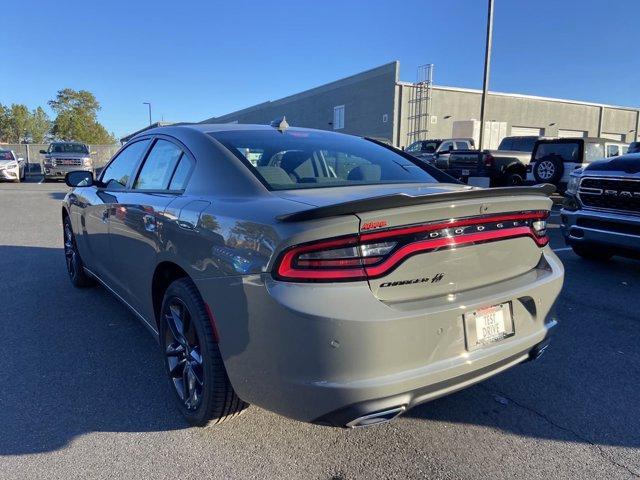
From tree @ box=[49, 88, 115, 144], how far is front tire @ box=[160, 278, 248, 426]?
6054cm

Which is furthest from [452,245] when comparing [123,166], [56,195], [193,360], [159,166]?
[56,195]

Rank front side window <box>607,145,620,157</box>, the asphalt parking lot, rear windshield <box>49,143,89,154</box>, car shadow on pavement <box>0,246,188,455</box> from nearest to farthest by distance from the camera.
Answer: the asphalt parking lot, car shadow on pavement <box>0,246,188,455</box>, front side window <box>607,145,620,157</box>, rear windshield <box>49,143,89,154</box>

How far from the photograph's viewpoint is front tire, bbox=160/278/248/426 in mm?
2420

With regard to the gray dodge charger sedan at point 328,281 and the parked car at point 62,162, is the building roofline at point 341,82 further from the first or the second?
the gray dodge charger sedan at point 328,281

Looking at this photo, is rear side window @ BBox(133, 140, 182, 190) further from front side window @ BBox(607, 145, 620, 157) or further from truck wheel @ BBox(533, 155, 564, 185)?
front side window @ BBox(607, 145, 620, 157)

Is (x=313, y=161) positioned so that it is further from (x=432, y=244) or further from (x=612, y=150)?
(x=612, y=150)

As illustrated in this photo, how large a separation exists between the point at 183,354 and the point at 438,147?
65.3 ft

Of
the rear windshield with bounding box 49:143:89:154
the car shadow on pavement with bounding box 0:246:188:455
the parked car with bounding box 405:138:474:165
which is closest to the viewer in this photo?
the car shadow on pavement with bounding box 0:246:188:455

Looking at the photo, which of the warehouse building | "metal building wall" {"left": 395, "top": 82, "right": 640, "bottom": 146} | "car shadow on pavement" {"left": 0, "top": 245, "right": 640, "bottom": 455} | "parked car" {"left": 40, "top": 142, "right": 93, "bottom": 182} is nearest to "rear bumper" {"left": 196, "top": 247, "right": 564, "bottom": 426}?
"car shadow on pavement" {"left": 0, "top": 245, "right": 640, "bottom": 455}

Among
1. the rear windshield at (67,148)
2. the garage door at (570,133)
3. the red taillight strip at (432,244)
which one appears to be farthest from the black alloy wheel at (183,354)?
the garage door at (570,133)

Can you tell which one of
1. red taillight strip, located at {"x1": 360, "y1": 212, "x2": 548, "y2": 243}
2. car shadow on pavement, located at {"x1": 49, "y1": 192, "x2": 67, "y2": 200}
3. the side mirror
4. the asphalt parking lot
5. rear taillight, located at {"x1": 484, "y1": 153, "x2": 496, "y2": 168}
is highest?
rear taillight, located at {"x1": 484, "y1": 153, "x2": 496, "y2": 168}

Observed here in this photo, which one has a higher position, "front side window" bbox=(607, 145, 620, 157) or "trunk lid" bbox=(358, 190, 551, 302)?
"front side window" bbox=(607, 145, 620, 157)

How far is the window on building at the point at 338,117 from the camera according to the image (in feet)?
109

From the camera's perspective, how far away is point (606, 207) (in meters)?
5.54
